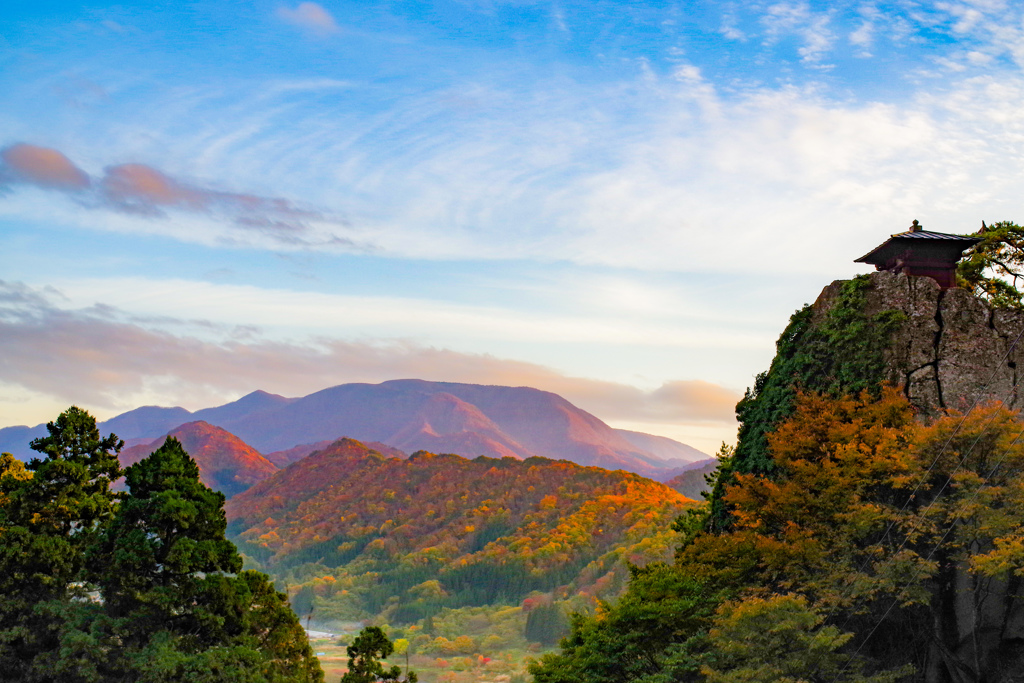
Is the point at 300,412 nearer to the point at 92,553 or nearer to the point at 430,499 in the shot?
the point at 430,499

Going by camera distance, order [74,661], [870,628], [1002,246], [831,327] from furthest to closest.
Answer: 1. [1002,246]
2. [831,327]
3. [870,628]
4. [74,661]

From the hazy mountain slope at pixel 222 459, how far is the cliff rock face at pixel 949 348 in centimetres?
10360

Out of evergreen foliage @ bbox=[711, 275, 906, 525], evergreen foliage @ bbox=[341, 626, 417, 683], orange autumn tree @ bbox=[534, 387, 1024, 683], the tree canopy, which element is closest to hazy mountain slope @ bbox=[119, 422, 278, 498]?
the tree canopy

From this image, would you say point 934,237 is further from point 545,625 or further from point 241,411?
point 241,411

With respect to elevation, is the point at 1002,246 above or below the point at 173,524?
above

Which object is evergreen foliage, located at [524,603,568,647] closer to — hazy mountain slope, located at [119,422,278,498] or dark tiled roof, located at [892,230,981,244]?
dark tiled roof, located at [892,230,981,244]

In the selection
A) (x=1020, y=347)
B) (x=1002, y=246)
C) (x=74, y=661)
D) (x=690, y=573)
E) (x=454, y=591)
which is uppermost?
(x=1002, y=246)

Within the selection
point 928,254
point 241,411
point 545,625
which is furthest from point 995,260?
point 241,411

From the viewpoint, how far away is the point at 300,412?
607 feet

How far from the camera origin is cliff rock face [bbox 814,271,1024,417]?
2481 centimetres

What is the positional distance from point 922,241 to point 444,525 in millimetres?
66764

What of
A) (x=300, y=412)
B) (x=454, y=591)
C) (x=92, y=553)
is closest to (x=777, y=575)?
(x=92, y=553)

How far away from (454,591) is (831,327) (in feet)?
179

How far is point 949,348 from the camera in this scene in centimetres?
2552
